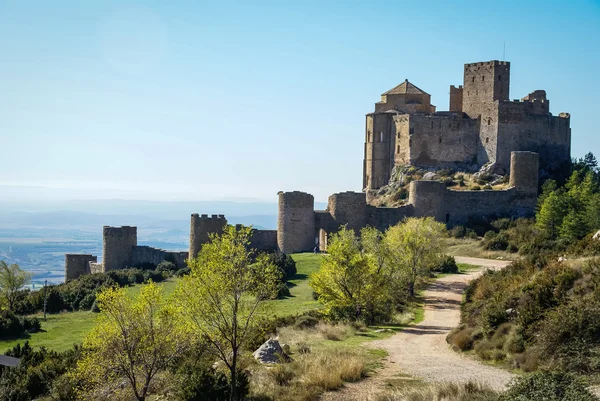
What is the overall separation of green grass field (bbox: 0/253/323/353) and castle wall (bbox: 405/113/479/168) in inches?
628

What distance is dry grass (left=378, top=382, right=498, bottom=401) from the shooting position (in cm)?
1308

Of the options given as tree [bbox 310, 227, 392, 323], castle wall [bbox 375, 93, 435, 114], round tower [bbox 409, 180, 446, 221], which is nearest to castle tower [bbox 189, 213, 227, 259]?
round tower [bbox 409, 180, 446, 221]

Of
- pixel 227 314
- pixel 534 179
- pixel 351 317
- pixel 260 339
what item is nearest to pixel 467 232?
pixel 534 179

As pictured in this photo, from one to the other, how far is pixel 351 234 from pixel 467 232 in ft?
38.3

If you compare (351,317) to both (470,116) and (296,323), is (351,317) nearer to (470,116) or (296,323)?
(296,323)

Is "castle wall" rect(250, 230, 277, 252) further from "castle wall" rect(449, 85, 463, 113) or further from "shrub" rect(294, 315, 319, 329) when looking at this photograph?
"shrub" rect(294, 315, 319, 329)

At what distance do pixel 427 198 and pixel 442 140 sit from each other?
7.86 meters

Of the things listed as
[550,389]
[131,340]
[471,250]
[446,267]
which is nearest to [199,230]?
[446,267]

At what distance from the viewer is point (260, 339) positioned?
63.2 feet

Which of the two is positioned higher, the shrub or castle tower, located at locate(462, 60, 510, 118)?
castle tower, located at locate(462, 60, 510, 118)

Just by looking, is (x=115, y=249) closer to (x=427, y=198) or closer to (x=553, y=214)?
(x=427, y=198)

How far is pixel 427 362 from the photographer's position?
57.0ft

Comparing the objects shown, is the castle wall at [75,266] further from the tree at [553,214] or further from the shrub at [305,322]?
the tree at [553,214]

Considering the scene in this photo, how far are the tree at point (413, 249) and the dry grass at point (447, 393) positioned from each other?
15.3 meters
